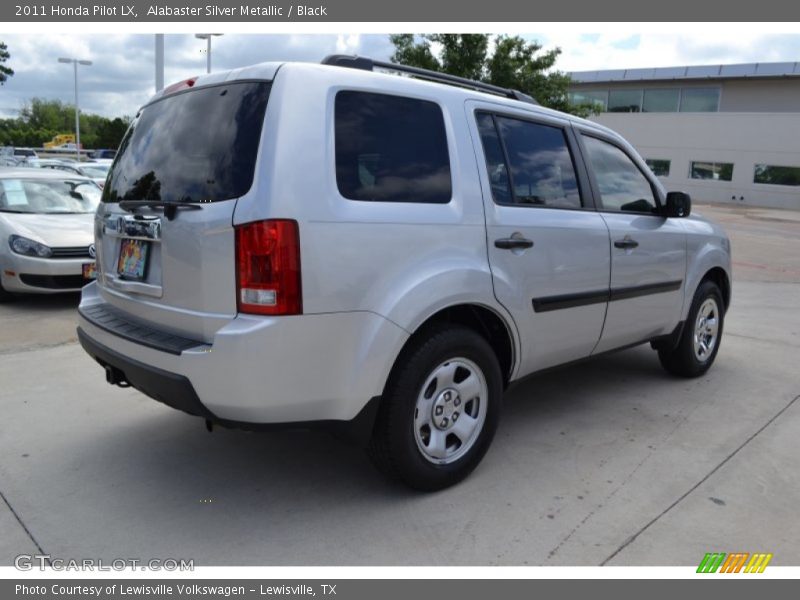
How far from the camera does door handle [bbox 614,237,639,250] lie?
159 inches

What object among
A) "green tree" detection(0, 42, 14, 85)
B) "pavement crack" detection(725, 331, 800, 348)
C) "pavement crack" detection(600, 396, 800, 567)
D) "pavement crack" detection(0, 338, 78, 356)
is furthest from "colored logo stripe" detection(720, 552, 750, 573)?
"green tree" detection(0, 42, 14, 85)

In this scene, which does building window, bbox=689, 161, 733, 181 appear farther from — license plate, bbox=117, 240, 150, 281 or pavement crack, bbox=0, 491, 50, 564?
pavement crack, bbox=0, 491, 50, 564

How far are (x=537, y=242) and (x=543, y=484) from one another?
1.23 m

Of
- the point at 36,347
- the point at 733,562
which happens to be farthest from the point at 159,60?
the point at 733,562

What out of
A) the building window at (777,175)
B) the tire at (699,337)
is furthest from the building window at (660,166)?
the tire at (699,337)

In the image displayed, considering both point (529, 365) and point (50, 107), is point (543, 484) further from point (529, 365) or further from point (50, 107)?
point (50, 107)

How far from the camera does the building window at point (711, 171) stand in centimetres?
3381

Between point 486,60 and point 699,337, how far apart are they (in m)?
14.9

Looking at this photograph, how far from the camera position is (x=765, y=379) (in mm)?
5184

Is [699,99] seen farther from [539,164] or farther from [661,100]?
[539,164]

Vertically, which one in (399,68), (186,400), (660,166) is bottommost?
(186,400)

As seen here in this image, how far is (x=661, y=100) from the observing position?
1438 inches

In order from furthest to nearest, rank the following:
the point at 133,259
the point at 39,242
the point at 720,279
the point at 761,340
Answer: the point at 39,242 < the point at 761,340 < the point at 720,279 < the point at 133,259

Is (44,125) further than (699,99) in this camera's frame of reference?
Yes
